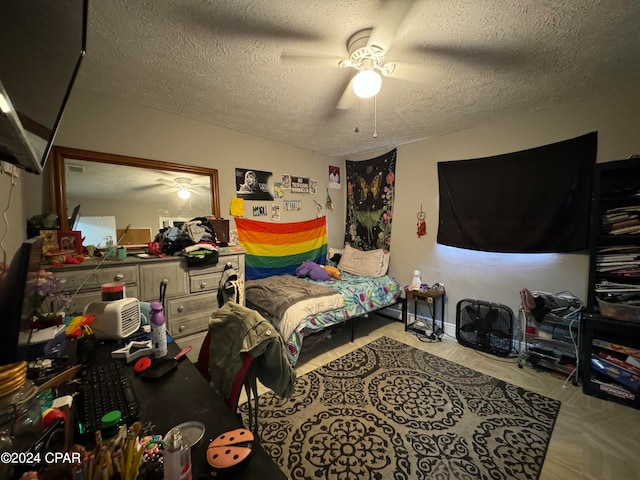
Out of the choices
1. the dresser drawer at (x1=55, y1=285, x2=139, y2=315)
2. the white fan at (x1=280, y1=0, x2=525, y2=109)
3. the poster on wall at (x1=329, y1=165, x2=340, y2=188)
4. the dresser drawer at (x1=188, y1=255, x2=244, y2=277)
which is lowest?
the dresser drawer at (x1=55, y1=285, x2=139, y2=315)

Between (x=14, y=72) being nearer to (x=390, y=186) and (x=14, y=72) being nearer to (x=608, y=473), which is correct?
(x=608, y=473)

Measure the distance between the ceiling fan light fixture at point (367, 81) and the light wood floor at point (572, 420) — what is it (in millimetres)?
2259

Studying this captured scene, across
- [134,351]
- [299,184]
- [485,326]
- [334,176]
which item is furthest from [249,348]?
[334,176]

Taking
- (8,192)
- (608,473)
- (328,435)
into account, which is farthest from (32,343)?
(608,473)

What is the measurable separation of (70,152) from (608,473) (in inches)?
160

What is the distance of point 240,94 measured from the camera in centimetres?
212

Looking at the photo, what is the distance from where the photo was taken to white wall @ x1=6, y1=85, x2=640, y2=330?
210 centimetres

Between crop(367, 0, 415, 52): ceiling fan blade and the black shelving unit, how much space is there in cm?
194

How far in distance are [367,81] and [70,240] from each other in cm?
237

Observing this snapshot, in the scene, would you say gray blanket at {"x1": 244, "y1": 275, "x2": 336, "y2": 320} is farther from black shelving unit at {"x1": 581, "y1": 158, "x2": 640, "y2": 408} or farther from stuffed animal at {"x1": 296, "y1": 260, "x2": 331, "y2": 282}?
black shelving unit at {"x1": 581, "y1": 158, "x2": 640, "y2": 408}

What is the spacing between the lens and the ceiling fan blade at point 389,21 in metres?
1.08

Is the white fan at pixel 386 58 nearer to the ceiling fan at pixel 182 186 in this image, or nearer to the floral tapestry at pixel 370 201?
the ceiling fan at pixel 182 186

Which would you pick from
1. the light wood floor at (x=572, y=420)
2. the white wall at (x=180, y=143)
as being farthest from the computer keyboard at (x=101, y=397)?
the white wall at (x=180, y=143)

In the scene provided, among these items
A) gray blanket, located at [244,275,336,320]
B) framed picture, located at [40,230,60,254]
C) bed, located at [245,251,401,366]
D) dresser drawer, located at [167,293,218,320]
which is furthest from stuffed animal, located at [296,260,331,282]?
framed picture, located at [40,230,60,254]
